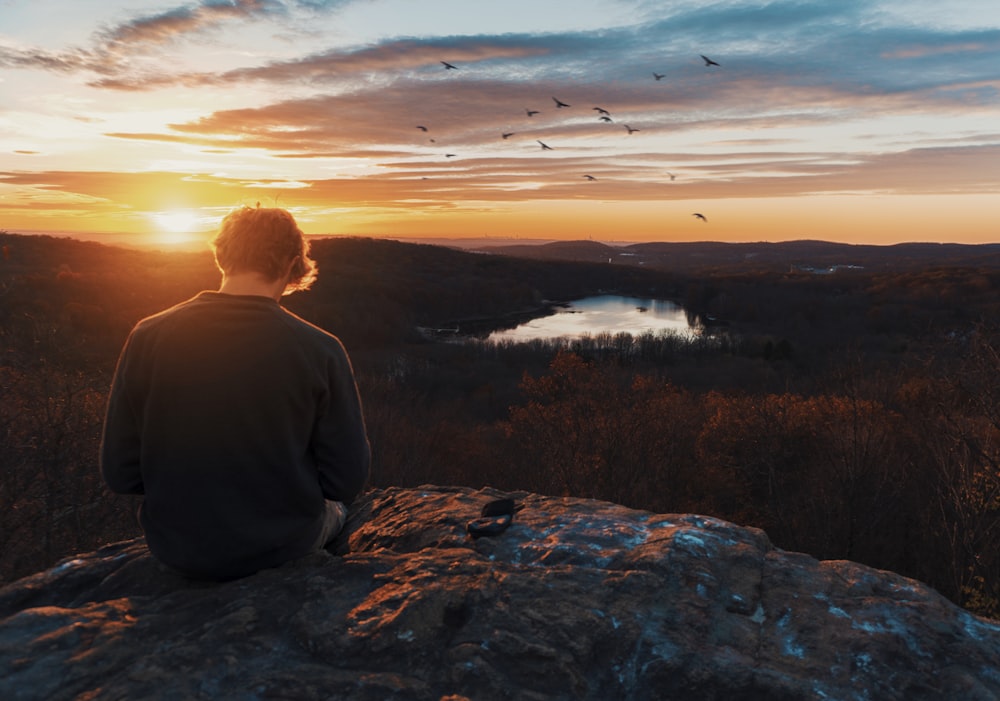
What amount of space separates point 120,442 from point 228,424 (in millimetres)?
577

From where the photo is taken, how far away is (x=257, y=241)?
262cm

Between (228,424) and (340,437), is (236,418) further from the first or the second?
(340,437)

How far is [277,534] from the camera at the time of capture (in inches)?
104

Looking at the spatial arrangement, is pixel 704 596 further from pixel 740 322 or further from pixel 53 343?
pixel 740 322

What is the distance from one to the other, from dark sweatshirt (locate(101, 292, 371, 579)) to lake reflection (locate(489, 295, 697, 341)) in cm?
7638

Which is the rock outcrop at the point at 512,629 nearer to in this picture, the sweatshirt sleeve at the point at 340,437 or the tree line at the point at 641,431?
the sweatshirt sleeve at the point at 340,437

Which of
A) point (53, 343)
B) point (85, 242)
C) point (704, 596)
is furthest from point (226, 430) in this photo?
point (85, 242)

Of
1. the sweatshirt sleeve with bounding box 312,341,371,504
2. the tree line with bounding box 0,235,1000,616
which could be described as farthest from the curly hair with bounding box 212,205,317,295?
the tree line with bounding box 0,235,1000,616

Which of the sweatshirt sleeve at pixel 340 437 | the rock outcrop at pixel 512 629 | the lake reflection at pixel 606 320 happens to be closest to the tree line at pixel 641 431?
the rock outcrop at pixel 512 629

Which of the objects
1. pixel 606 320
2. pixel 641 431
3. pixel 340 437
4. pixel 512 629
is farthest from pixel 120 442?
pixel 606 320

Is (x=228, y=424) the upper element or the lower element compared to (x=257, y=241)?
lower

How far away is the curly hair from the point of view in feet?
8.57

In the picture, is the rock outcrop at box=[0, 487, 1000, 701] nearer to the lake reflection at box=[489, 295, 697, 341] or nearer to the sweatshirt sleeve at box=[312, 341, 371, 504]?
the sweatshirt sleeve at box=[312, 341, 371, 504]

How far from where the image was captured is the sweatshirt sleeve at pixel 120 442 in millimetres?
2650
